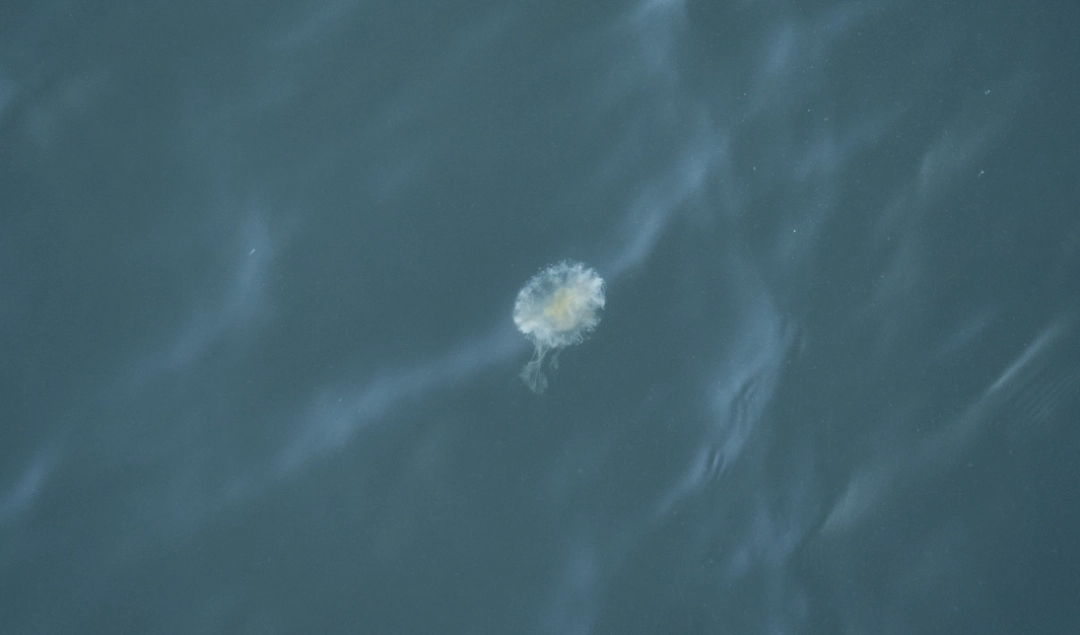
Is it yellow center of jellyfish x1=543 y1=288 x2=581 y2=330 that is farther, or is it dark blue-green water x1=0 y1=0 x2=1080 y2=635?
yellow center of jellyfish x1=543 y1=288 x2=581 y2=330

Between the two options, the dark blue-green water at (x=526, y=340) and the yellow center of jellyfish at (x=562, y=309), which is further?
the yellow center of jellyfish at (x=562, y=309)

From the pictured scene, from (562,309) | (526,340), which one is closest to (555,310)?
(562,309)

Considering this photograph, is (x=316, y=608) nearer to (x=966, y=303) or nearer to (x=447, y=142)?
(x=447, y=142)

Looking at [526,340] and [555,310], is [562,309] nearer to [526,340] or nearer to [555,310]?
[555,310]

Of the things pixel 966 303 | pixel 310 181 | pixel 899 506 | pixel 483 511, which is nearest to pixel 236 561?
pixel 483 511
